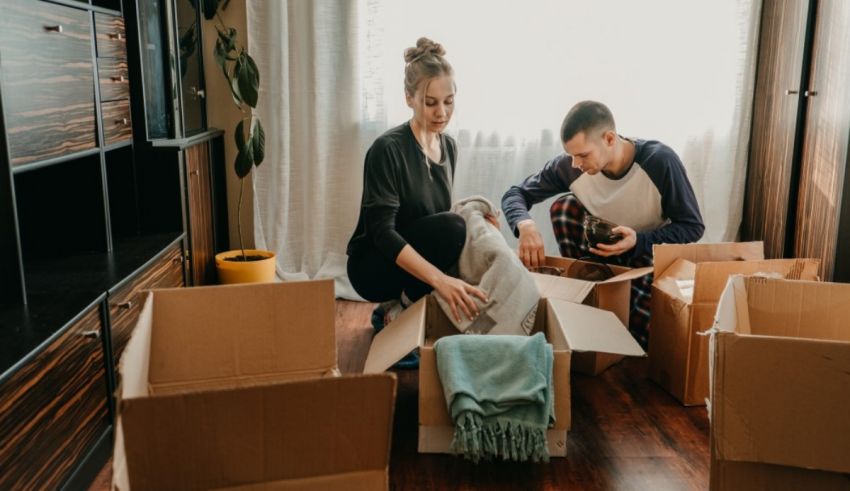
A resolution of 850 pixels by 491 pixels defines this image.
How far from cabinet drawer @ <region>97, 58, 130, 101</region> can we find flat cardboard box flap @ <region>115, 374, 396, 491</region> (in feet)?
5.54

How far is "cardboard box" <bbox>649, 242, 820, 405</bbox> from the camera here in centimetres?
219

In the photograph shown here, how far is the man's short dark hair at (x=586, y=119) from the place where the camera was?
2.67m

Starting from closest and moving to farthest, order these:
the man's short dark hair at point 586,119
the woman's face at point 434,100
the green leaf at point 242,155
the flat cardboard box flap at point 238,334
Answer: the flat cardboard box flap at point 238,334, the woman's face at point 434,100, the man's short dark hair at point 586,119, the green leaf at point 242,155

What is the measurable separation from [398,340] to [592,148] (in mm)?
1061

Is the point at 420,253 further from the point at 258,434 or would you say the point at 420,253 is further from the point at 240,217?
the point at 258,434

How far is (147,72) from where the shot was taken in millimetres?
2727

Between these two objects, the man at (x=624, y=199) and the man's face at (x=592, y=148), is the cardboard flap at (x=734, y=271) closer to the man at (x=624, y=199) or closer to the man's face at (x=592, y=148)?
the man at (x=624, y=199)

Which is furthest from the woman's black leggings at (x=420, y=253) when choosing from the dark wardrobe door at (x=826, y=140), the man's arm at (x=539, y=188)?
the dark wardrobe door at (x=826, y=140)

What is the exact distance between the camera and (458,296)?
→ 2.36 m

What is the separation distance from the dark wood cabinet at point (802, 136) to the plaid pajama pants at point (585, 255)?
0.71m

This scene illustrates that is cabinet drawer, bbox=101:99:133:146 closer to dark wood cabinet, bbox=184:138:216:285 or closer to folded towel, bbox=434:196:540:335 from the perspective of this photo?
dark wood cabinet, bbox=184:138:216:285

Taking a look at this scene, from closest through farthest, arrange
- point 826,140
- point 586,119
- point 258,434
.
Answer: point 258,434 < point 586,119 < point 826,140

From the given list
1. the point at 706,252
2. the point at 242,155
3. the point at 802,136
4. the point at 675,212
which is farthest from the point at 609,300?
the point at 242,155

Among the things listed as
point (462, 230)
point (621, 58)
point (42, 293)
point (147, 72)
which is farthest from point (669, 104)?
point (42, 293)
